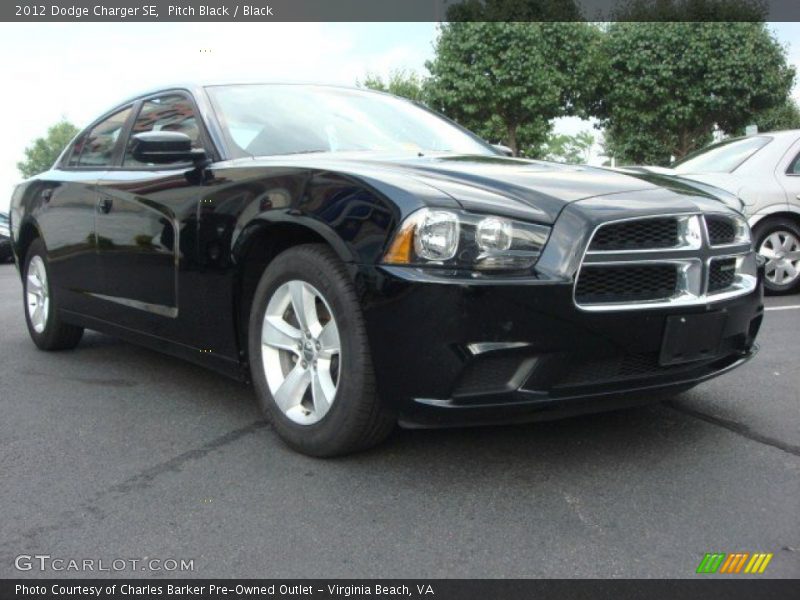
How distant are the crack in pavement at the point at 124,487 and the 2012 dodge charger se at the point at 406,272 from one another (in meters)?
0.31

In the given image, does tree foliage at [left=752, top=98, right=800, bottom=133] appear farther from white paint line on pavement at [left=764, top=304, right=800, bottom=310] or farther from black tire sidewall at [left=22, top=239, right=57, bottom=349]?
black tire sidewall at [left=22, top=239, right=57, bottom=349]

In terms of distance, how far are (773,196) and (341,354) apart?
6.08m

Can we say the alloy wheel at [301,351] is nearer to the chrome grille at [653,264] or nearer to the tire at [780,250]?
the chrome grille at [653,264]

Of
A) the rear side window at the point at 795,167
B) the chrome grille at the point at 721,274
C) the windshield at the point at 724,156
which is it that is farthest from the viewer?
the windshield at the point at 724,156

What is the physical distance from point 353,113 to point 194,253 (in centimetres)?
116

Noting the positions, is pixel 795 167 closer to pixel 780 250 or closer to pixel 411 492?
pixel 780 250

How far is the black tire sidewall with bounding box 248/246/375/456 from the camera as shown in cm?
298

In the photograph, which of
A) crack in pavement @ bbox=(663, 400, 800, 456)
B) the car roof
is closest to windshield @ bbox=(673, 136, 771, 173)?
the car roof

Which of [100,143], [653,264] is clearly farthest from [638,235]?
Answer: [100,143]

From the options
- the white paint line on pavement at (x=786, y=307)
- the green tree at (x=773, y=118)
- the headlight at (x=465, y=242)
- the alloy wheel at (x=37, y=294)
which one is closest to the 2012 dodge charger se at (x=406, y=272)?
the headlight at (x=465, y=242)

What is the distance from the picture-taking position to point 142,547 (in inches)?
101

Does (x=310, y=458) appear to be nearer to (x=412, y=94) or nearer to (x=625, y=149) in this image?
(x=625, y=149)

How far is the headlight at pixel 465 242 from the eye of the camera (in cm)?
279
